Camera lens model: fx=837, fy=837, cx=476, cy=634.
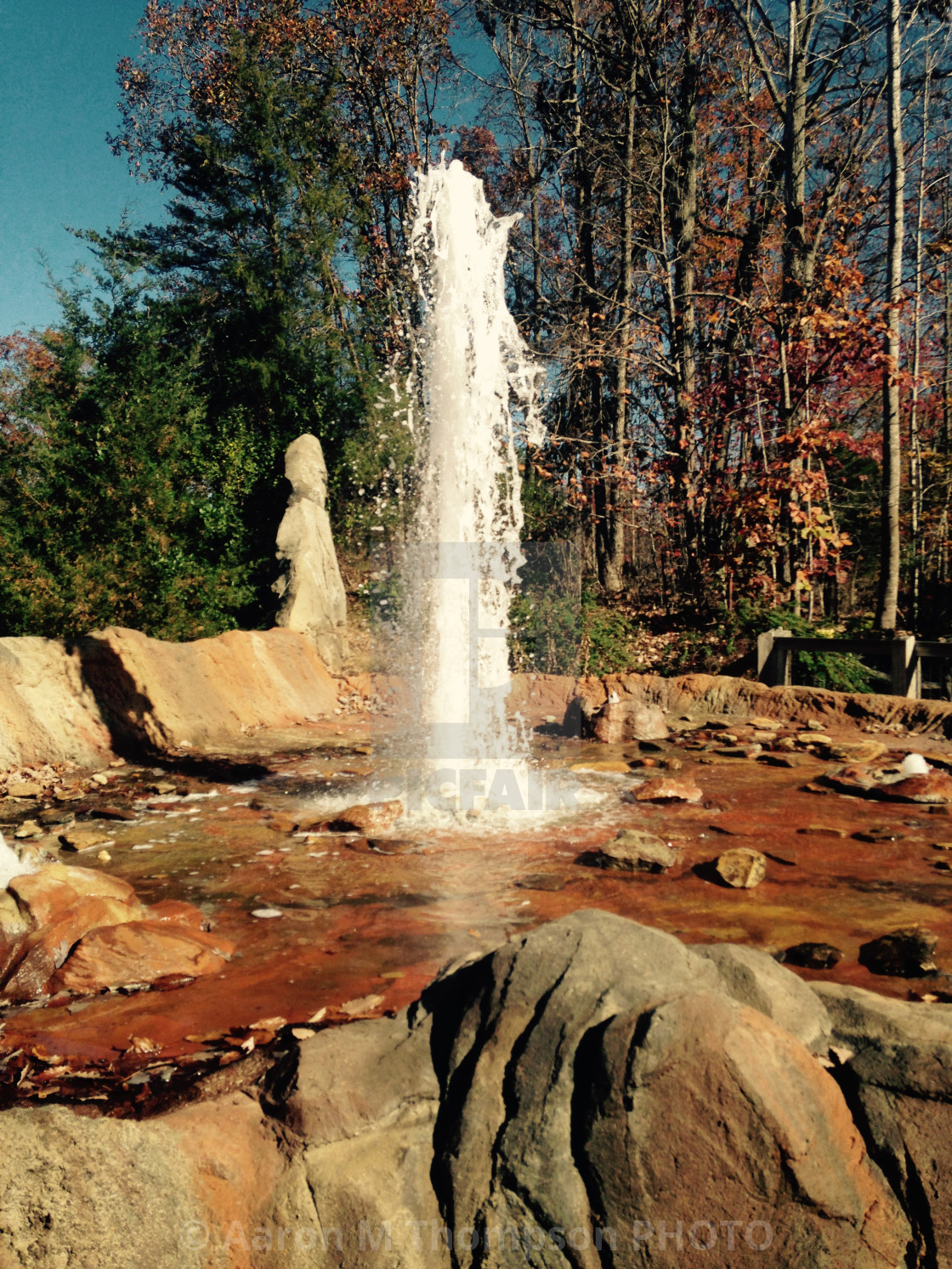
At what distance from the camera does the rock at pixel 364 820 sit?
5109mm

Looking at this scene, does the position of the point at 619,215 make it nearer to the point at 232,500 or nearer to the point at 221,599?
the point at 232,500

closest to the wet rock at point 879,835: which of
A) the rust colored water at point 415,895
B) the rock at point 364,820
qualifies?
the rust colored water at point 415,895

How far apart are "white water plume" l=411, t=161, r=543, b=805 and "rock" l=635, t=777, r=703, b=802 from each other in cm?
150

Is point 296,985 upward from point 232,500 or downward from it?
downward

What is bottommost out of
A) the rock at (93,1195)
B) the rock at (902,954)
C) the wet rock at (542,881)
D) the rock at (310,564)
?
the wet rock at (542,881)

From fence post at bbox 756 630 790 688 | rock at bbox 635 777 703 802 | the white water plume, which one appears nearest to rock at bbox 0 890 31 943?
rock at bbox 635 777 703 802

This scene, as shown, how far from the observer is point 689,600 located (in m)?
12.8

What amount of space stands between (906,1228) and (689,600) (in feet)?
38.0

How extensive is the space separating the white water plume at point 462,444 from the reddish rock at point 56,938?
3.72 m

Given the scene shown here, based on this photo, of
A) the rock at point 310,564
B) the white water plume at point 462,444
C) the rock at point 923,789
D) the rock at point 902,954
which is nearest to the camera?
the rock at point 902,954

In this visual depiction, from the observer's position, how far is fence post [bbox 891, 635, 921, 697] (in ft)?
26.3

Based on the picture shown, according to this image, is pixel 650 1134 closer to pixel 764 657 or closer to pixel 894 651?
pixel 894 651

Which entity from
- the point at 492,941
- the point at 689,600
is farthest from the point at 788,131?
the point at 492,941

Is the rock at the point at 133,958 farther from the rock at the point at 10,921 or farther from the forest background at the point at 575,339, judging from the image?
the forest background at the point at 575,339
